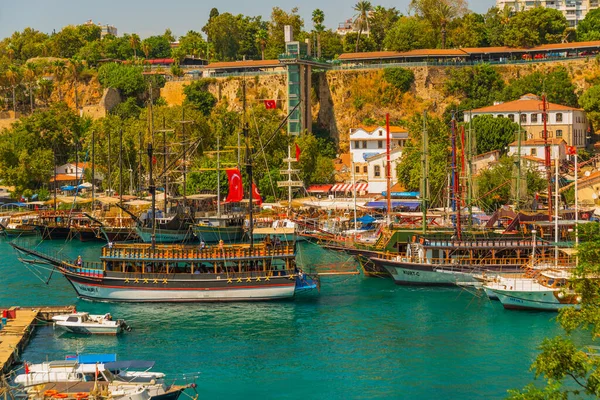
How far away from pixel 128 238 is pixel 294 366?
45099 millimetres

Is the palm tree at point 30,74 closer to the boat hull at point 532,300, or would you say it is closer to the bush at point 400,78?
the bush at point 400,78

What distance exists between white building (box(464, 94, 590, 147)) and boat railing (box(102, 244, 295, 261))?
47746 millimetres

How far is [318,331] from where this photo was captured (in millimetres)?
57406

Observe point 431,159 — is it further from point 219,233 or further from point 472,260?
point 472,260

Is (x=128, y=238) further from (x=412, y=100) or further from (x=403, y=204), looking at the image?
(x=412, y=100)

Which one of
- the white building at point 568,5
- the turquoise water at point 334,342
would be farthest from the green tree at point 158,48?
the turquoise water at point 334,342

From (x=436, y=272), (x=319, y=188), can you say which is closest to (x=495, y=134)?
(x=319, y=188)

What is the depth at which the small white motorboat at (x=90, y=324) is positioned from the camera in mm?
56656

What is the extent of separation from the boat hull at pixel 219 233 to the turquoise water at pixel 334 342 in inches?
900

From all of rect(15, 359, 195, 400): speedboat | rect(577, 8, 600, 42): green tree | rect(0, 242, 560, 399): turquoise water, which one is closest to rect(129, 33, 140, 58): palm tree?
rect(577, 8, 600, 42): green tree

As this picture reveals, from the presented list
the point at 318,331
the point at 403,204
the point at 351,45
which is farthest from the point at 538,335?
the point at 351,45

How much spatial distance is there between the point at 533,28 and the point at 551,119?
21.5 meters

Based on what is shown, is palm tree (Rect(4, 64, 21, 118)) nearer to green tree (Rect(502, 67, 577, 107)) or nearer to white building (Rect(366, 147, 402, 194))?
white building (Rect(366, 147, 402, 194))

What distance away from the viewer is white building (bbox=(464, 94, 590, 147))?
107500 mm
